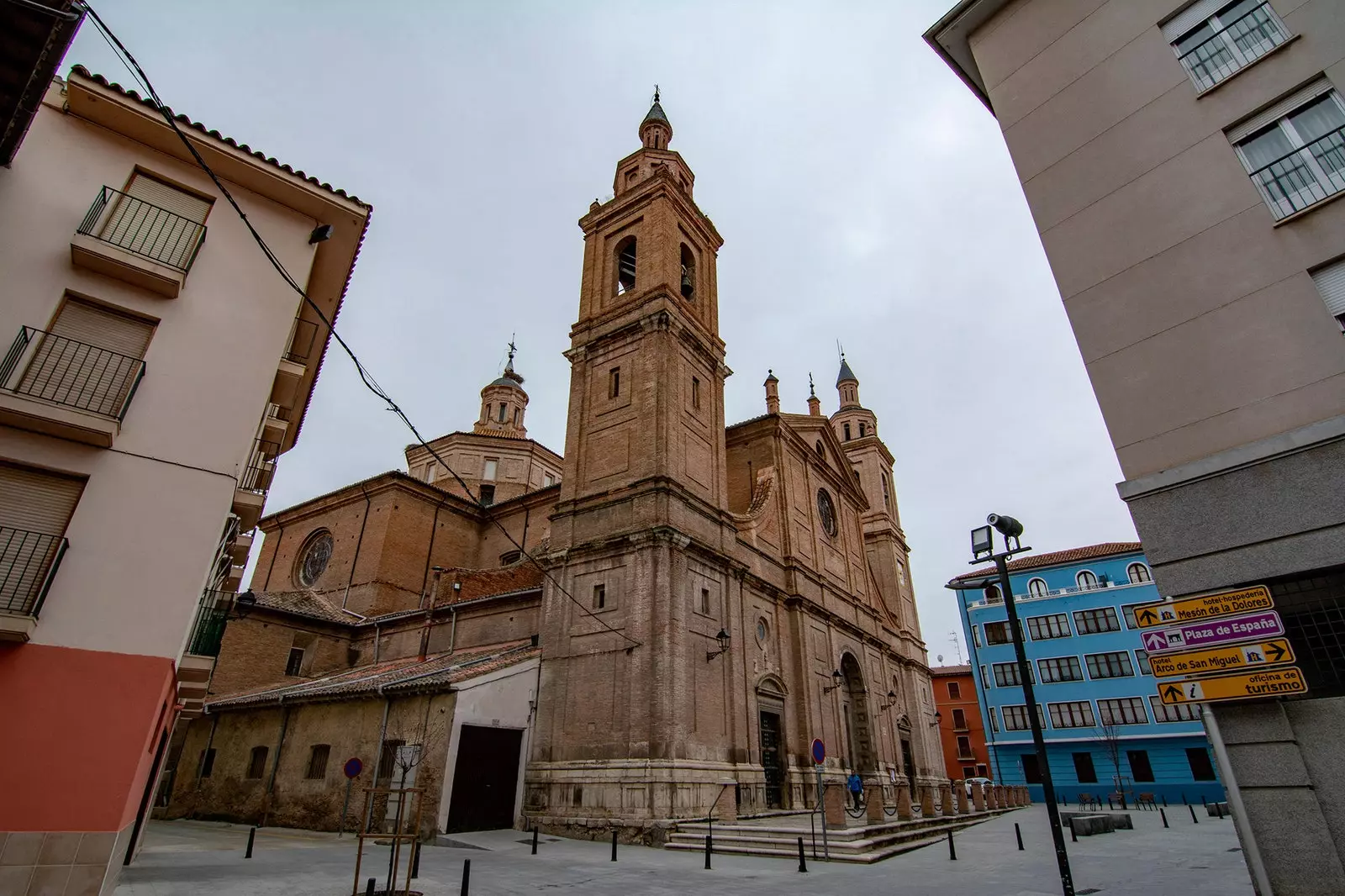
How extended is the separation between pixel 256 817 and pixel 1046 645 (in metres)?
36.2

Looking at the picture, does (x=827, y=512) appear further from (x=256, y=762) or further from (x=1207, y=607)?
(x=1207, y=607)

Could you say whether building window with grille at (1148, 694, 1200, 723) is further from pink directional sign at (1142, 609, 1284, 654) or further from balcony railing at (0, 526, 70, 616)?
balcony railing at (0, 526, 70, 616)

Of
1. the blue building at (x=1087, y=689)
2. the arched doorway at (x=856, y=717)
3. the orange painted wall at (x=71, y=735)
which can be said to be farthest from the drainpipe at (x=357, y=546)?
the blue building at (x=1087, y=689)

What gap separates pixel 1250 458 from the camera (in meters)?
7.21

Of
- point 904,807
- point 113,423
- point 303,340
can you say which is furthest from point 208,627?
point 904,807

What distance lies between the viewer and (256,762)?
19.7 meters

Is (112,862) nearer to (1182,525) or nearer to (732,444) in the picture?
(1182,525)

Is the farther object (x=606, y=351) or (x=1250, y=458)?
(x=606, y=351)

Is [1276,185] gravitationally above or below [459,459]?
below

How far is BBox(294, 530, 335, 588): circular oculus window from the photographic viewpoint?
1206 inches

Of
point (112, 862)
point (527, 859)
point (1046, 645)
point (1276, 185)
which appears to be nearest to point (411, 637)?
point (527, 859)

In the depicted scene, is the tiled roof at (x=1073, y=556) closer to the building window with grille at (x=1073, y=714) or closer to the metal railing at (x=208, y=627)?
the building window with grille at (x=1073, y=714)

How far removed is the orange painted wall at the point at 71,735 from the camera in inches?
263

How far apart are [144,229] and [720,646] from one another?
51.6ft
